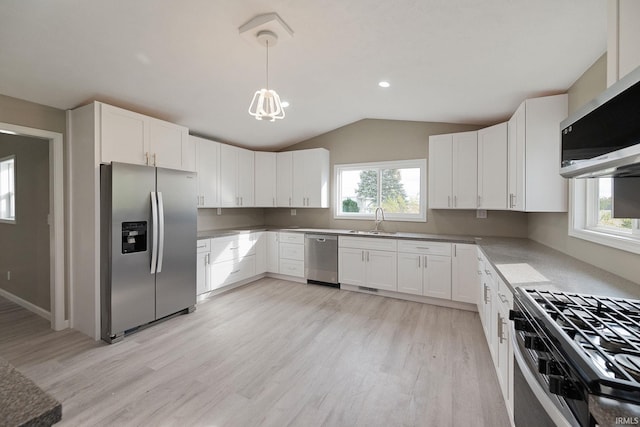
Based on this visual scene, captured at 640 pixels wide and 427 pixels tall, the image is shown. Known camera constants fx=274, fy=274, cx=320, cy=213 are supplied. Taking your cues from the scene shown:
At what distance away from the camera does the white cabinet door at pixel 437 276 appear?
3508 millimetres

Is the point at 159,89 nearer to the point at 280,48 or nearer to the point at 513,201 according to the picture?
the point at 280,48

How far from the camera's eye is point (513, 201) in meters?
2.94

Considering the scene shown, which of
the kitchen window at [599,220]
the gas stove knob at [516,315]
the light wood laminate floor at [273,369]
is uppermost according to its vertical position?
the kitchen window at [599,220]

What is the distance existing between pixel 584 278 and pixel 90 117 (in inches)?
167

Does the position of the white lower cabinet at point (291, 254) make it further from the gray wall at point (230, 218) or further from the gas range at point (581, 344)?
the gas range at point (581, 344)

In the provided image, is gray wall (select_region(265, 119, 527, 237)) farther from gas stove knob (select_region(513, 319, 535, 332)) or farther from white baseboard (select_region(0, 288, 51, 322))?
white baseboard (select_region(0, 288, 51, 322))

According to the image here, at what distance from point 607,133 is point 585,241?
169 cm

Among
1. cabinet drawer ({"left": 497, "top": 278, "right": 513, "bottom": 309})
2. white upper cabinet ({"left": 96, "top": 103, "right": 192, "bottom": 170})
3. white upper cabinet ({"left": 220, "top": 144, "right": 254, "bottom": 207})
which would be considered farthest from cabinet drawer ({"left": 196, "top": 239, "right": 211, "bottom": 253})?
cabinet drawer ({"left": 497, "top": 278, "right": 513, "bottom": 309})

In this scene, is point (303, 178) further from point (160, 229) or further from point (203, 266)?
point (160, 229)

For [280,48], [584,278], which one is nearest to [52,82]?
[280,48]

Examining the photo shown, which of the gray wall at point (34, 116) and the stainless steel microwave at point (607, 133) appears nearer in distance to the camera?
the stainless steel microwave at point (607, 133)

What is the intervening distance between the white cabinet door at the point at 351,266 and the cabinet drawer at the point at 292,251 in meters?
0.70

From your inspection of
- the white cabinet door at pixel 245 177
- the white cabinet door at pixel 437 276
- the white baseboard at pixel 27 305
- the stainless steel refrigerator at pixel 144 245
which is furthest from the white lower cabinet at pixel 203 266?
the white cabinet door at pixel 437 276

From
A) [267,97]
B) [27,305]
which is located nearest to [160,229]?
[267,97]
